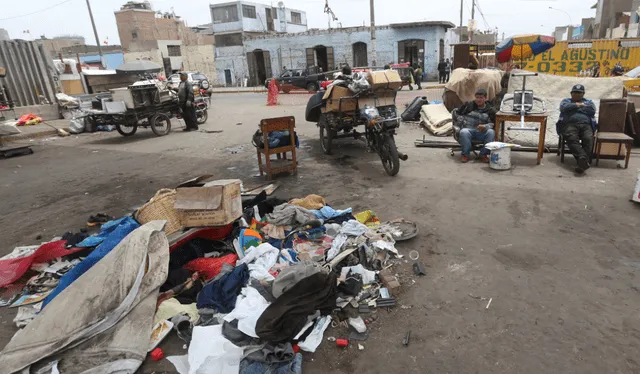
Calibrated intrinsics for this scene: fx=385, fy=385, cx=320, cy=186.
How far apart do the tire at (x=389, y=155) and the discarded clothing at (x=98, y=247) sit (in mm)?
3981

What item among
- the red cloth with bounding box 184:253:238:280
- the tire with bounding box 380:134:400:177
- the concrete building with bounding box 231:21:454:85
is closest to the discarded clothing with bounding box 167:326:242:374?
the red cloth with bounding box 184:253:238:280

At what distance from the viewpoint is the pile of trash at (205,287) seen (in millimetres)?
2691

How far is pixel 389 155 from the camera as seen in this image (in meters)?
6.47

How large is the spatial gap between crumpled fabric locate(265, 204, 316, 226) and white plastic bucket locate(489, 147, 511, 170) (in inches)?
146

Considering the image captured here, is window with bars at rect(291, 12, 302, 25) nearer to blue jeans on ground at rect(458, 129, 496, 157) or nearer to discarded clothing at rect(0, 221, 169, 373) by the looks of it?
blue jeans on ground at rect(458, 129, 496, 157)

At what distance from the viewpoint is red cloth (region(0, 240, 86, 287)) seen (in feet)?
12.5

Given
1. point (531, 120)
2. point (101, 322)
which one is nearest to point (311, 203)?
→ point (101, 322)

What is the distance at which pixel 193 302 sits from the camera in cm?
343

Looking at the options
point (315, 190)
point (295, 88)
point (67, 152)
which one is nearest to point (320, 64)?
point (295, 88)

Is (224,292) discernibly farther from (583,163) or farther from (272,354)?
(583,163)

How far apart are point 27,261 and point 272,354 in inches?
115

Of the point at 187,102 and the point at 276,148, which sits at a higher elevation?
the point at 187,102

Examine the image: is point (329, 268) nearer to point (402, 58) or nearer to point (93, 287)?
point (93, 287)

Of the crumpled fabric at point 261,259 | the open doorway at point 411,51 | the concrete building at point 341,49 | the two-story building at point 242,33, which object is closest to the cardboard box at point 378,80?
the crumpled fabric at point 261,259
